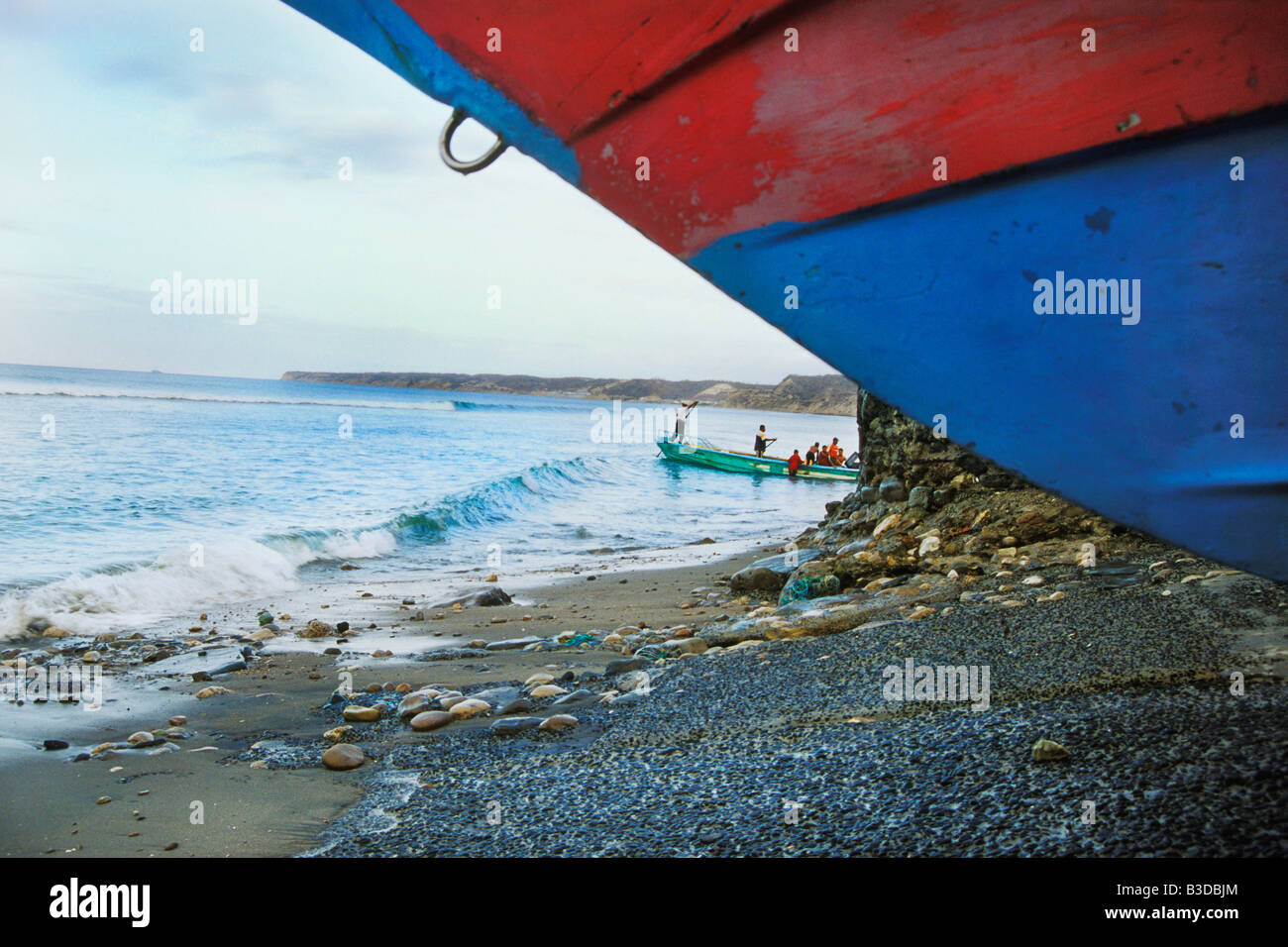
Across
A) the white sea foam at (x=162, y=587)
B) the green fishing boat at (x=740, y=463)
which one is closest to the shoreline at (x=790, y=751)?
the white sea foam at (x=162, y=587)

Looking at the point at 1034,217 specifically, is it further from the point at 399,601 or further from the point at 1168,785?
the point at 399,601

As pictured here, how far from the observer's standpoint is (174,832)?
2.93 m

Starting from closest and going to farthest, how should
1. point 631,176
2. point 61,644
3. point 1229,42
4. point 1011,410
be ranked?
point 1229,42 < point 1011,410 < point 631,176 < point 61,644

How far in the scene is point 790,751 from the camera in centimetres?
285

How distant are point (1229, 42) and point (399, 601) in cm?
818

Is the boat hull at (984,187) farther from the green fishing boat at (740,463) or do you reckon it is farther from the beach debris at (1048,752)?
the green fishing boat at (740,463)

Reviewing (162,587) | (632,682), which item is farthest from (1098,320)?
(162,587)

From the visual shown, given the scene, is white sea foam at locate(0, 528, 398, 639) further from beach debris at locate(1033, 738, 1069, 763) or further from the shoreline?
beach debris at locate(1033, 738, 1069, 763)

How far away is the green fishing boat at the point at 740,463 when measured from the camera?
28.0 meters

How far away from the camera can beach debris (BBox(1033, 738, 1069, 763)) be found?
7.68ft

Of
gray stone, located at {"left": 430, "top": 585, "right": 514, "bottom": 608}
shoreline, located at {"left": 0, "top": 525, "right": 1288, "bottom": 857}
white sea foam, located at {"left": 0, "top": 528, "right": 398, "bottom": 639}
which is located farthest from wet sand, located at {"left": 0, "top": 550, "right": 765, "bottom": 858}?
white sea foam, located at {"left": 0, "top": 528, "right": 398, "bottom": 639}

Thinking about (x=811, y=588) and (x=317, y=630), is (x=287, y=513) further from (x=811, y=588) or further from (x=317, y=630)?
(x=811, y=588)

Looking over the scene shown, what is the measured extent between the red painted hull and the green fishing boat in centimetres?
2481

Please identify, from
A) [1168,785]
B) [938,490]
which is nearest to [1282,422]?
[1168,785]
